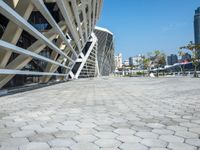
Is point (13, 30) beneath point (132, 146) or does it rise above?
above

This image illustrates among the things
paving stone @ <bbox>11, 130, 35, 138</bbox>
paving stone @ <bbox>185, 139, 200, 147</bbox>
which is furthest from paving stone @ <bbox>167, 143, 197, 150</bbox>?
paving stone @ <bbox>11, 130, 35, 138</bbox>

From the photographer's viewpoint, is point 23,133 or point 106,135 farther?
point 23,133

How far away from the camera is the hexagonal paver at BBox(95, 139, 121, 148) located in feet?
10.4

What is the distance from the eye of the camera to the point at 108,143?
3273 mm

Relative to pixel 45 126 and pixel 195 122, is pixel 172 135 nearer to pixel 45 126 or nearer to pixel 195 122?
pixel 195 122

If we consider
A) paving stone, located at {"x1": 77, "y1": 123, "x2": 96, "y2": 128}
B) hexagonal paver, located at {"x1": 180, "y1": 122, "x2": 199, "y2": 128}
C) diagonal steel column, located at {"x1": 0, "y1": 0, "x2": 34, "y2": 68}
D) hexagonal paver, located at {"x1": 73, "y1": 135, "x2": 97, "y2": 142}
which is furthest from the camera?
diagonal steel column, located at {"x1": 0, "y1": 0, "x2": 34, "y2": 68}

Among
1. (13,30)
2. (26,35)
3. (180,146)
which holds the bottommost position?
(180,146)

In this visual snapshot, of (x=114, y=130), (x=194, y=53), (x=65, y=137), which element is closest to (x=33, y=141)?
(x=65, y=137)

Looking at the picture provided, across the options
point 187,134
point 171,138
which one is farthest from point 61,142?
point 187,134

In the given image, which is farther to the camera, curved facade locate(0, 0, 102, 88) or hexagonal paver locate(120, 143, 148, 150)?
curved facade locate(0, 0, 102, 88)

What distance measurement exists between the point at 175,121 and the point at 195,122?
1.22 ft

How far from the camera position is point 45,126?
14.6 ft

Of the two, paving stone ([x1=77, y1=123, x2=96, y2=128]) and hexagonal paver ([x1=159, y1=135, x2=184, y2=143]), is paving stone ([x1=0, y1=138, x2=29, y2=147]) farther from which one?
hexagonal paver ([x1=159, y1=135, x2=184, y2=143])

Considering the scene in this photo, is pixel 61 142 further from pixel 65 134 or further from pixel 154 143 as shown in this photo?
pixel 154 143
